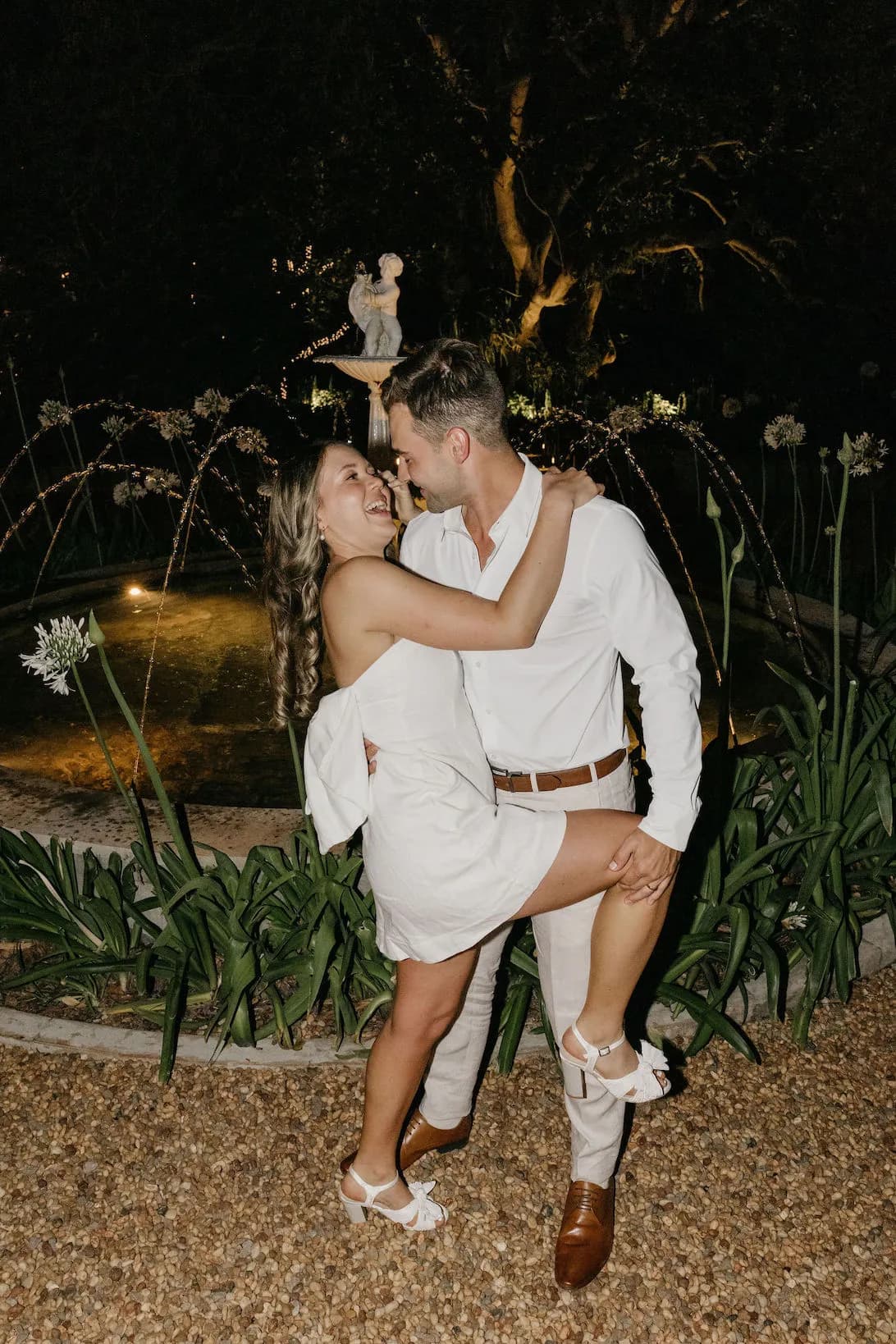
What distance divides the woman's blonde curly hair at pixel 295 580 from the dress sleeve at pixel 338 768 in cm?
33

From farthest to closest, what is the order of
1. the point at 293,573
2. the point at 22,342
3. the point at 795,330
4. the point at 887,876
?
the point at 795,330
the point at 22,342
the point at 887,876
the point at 293,573

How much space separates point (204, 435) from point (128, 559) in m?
4.45

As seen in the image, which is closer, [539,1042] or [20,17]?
[539,1042]

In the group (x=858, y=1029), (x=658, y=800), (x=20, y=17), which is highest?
(x=20, y=17)

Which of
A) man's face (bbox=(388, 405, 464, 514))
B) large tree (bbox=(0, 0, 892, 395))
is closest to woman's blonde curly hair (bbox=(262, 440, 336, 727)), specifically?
man's face (bbox=(388, 405, 464, 514))

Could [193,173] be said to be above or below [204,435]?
above

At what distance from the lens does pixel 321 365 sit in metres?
15.8

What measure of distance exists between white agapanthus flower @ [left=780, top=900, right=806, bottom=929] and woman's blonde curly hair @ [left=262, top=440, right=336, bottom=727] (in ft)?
5.76

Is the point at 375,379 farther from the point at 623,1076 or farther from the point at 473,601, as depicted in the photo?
the point at 623,1076

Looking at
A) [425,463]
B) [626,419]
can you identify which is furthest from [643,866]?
[626,419]

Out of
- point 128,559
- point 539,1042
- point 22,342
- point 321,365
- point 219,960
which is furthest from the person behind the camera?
point 321,365


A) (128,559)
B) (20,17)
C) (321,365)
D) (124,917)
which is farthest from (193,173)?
(124,917)

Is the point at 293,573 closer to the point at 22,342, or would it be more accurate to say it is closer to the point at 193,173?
the point at 22,342

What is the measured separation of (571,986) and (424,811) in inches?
22.3
